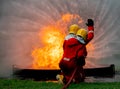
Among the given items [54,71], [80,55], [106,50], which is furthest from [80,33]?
[106,50]

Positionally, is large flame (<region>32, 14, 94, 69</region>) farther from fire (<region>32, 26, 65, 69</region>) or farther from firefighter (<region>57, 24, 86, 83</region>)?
firefighter (<region>57, 24, 86, 83</region>)

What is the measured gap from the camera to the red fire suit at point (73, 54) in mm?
20562

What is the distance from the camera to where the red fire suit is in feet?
67.5

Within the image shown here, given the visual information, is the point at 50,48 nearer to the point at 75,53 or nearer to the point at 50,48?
the point at 50,48

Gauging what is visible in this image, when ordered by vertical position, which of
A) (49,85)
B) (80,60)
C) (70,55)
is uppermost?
(70,55)

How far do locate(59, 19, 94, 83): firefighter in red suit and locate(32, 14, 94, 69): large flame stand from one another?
10.2 metres

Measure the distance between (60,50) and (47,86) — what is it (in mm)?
12354

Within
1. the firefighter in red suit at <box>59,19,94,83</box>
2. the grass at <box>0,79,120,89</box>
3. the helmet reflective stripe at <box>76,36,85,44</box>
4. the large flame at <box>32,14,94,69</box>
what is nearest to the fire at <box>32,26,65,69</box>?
the large flame at <box>32,14,94,69</box>

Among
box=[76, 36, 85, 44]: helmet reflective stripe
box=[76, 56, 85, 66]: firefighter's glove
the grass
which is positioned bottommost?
the grass

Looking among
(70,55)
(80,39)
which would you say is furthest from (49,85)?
(80,39)

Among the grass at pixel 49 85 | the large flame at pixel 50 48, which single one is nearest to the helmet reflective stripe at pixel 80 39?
the grass at pixel 49 85

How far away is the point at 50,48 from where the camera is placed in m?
33.2

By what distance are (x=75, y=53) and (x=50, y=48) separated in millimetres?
12603

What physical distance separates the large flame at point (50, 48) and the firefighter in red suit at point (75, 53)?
Answer: 10.2 metres
